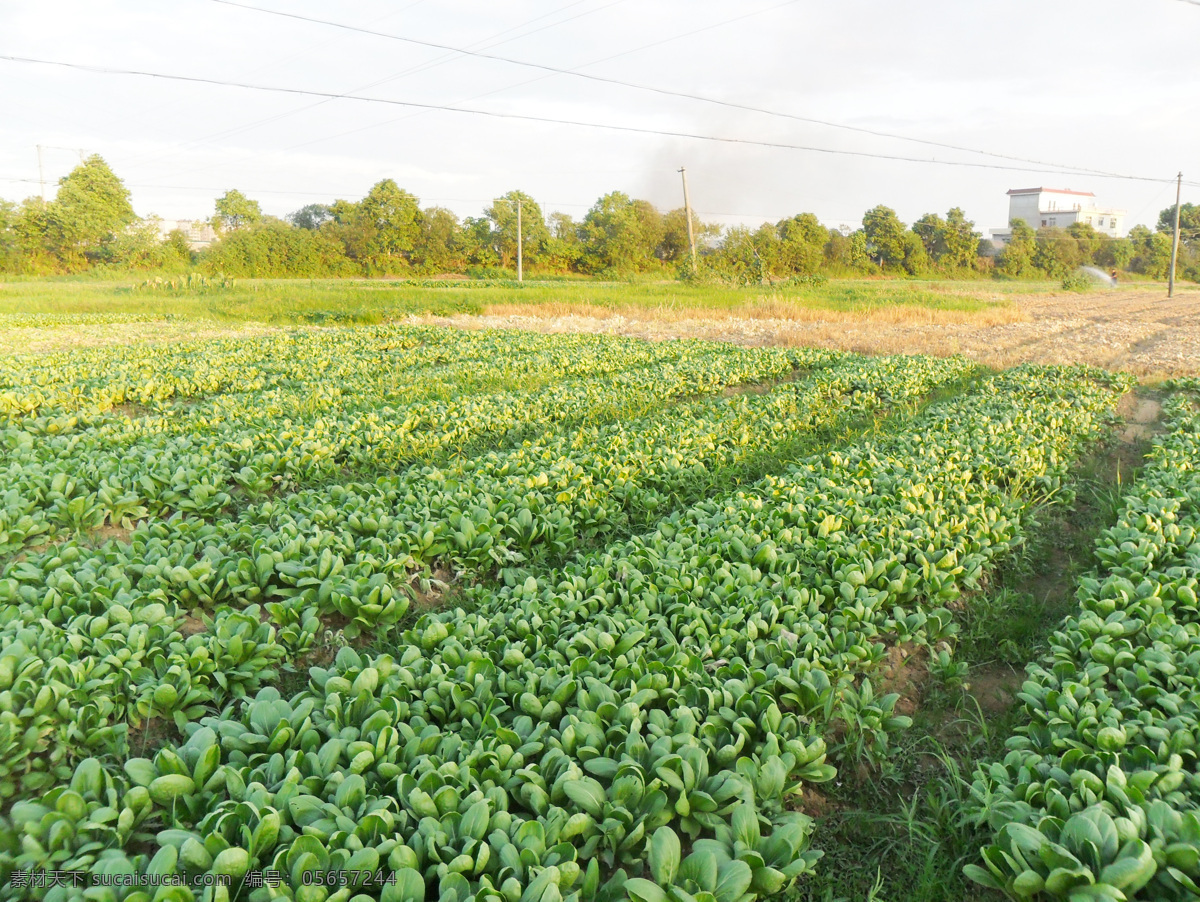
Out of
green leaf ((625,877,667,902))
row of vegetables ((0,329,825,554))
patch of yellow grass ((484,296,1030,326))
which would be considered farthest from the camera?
patch of yellow grass ((484,296,1030,326))

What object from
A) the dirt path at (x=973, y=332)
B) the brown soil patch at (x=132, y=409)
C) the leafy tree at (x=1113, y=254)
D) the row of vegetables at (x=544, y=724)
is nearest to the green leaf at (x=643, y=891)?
the row of vegetables at (x=544, y=724)

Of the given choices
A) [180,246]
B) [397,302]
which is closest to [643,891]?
[397,302]

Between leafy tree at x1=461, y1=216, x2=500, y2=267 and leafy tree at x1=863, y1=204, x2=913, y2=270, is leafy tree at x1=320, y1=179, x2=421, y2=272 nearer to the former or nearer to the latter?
leafy tree at x1=461, y1=216, x2=500, y2=267

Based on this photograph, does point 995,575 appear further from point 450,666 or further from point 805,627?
point 450,666

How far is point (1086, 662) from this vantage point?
3691mm

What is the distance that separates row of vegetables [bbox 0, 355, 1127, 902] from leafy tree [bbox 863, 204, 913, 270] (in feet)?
221

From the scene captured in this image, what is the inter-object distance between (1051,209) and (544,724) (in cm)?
12172

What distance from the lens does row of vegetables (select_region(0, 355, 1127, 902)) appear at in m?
2.40

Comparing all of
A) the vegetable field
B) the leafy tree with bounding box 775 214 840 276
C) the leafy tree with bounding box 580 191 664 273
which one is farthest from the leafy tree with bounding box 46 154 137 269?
the vegetable field


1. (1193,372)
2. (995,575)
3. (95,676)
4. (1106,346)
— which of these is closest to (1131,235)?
(1106,346)

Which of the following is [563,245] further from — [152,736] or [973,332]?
[152,736]

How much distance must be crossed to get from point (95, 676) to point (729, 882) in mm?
3258

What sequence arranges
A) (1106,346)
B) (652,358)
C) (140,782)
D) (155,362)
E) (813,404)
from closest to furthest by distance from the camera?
1. (140,782)
2. (813,404)
3. (155,362)
4. (652,358)
5. (1106,346)

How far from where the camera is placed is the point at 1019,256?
67.9 m
